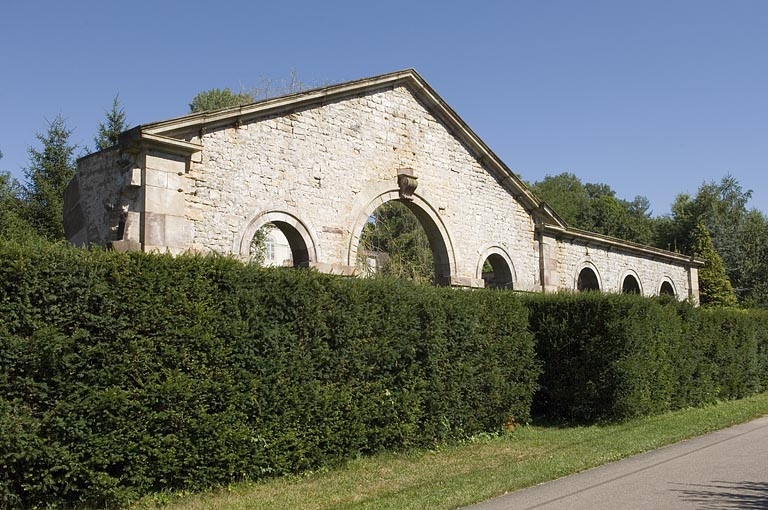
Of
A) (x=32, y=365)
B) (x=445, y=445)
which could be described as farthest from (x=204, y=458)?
(x=445, y=445)

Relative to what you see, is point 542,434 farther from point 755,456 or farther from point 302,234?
point 302,234

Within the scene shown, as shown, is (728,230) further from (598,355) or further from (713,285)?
(598,355)

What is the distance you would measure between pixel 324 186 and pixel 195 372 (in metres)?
Result: 7.19

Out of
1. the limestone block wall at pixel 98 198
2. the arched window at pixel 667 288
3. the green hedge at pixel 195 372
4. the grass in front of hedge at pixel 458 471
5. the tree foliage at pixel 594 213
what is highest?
the tree foliage at pixel 594 213

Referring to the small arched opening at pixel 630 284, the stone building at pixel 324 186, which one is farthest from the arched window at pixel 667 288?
the stone building at pixel 324 186

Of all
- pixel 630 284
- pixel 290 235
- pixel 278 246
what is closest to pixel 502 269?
pixel 290 235

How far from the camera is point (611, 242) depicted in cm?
2320

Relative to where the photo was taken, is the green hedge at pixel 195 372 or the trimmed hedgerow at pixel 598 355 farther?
the trimmed hedgerow at pixel 598 355

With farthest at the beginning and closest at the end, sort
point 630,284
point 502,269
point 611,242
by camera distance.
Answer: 1. point 630,284
2. point 611,242
3. point 502,269

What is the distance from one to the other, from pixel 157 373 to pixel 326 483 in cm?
235

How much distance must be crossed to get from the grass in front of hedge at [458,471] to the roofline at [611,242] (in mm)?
7866

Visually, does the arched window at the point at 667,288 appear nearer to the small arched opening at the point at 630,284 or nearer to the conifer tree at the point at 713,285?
the small arched opening at the point at 630,284

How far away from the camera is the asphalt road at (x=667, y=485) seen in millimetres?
6770

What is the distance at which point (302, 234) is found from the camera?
13.8 metres
